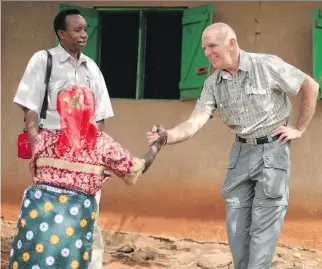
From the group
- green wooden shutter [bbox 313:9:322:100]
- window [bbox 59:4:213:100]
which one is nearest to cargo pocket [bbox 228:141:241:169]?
green wooden shutter [bbox 313:9:322:100]

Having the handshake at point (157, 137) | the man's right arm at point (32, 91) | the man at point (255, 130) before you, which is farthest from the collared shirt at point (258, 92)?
the man's right arm at point (32, 91)

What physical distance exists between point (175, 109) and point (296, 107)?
1.26 metres

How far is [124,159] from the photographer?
316 cm

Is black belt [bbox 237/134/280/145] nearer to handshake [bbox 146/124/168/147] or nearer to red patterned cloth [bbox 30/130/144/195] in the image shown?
handshake [bbox 146/124/168/147]

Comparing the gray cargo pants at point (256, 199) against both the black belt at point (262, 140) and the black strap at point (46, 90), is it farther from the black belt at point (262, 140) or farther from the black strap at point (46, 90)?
the black strap at point (46, 90)

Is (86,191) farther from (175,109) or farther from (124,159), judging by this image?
(175,109)

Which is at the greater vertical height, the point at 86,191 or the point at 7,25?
the point at 7,25

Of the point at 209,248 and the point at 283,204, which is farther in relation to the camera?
the point at 209,248

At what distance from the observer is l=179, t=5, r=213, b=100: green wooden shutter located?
6.47 meters

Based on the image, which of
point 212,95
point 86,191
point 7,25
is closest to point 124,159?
point 86,191

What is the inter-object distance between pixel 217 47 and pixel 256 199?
935mm

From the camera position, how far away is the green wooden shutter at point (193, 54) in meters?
6.47

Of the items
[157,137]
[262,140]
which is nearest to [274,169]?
[262,140]

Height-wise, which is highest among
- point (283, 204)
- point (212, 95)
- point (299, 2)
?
point (299, 2)
